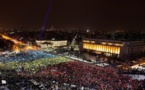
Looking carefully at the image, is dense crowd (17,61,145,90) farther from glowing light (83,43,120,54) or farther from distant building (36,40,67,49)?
distant building (36,40,67,49)

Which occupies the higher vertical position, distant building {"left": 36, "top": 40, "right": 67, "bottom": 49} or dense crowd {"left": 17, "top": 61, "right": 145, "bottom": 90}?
distant building {"left": 36, "top": 40, "right": 67, "bottom": 49}

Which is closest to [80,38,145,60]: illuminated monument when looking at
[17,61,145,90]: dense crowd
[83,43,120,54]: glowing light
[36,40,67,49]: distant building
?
[83,43,120,54]: glowing light

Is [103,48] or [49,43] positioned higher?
[49,43]

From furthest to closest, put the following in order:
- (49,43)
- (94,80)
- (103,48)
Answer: (49,43), (103,48), (94,80)

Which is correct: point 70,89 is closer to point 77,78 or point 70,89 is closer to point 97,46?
point 77,78

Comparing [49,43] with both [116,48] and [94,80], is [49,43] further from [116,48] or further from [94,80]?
[94,80]

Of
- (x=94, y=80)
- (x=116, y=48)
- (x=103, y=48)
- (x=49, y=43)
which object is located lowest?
(x=94, y=80)

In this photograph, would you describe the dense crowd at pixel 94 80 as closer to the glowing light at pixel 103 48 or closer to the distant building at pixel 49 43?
the glowing light at pixel 103 48

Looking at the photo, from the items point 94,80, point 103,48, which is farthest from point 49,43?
point 94,80

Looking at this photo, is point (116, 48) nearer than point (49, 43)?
Yes
